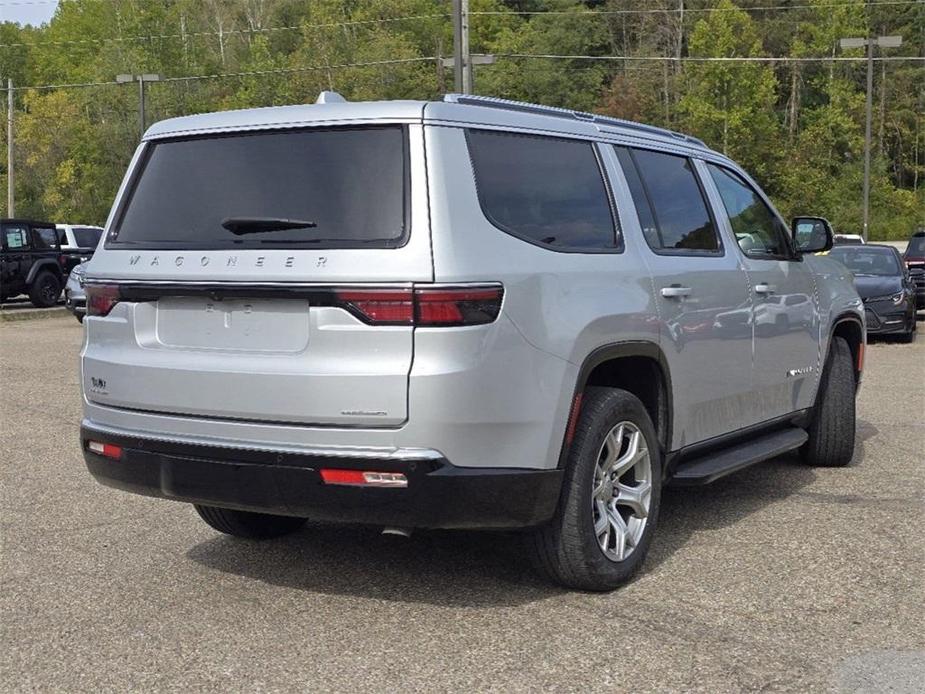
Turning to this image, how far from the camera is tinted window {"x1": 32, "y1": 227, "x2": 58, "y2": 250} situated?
2708 centimetres

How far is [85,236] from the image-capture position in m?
31.5

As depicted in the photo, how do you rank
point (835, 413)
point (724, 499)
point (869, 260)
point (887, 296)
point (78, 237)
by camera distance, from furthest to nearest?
point (78, 237)
point (869, 260)
point (887, 296)
point (835, 413)
point (724, 499)

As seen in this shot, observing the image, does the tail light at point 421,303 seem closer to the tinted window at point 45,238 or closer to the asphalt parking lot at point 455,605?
the asphalt parking lot at point 455,605

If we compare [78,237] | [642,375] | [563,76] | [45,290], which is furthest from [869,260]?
[563,76]

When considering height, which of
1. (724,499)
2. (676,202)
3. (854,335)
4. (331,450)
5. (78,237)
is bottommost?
(78,237)

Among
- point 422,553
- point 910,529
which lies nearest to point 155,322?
point 422,553

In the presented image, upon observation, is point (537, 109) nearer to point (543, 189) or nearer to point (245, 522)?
point (543, 189)

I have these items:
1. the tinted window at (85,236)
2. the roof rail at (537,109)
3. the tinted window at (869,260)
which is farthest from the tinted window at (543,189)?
the tinted window at (85,236)

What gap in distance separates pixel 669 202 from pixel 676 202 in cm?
9

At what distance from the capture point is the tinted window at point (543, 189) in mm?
4516

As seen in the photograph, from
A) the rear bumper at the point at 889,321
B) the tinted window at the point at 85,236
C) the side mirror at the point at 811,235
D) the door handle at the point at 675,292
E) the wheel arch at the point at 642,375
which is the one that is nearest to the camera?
the wheel arch at the point at 642,375

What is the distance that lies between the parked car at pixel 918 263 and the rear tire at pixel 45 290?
58.6 ft

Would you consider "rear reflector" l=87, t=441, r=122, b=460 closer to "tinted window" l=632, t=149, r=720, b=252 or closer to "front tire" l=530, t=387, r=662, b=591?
"front tire" l=530, t=387, r=662, b=591

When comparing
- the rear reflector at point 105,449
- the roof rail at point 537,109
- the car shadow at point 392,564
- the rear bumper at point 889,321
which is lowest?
the rear bumper at point 889,321
